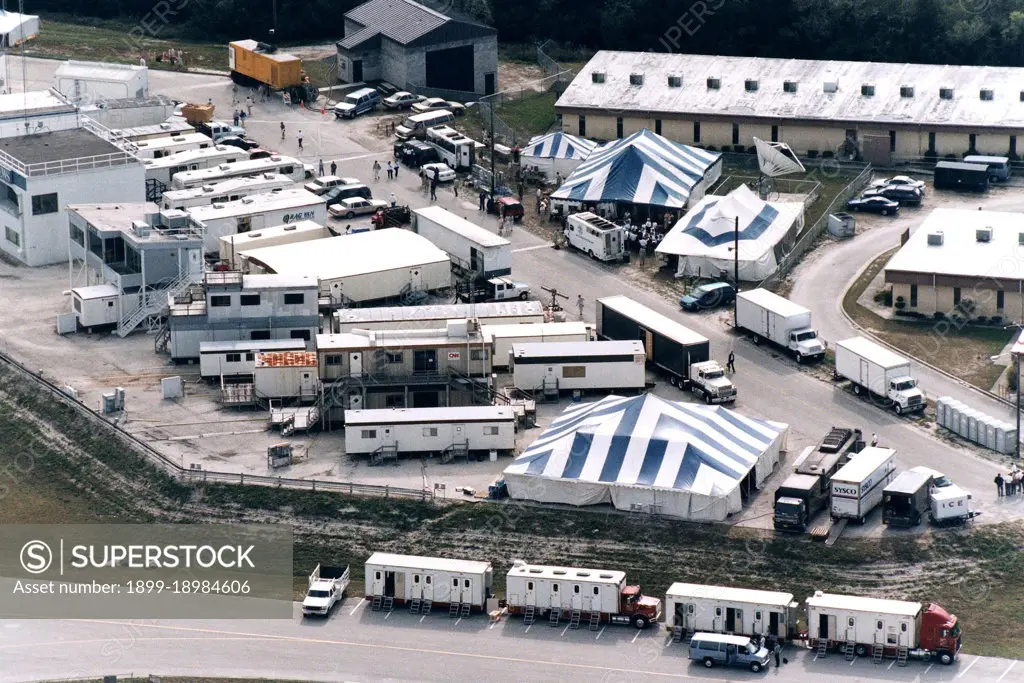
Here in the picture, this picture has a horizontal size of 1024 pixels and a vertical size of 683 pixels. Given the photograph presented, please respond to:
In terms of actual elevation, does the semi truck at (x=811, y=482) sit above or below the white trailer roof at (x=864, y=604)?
above

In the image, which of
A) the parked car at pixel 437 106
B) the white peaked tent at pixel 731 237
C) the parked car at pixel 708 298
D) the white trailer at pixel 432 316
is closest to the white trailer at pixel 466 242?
the white trailer at pixel 432 316

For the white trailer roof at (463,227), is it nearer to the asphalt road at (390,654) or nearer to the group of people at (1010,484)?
the asphalt road at (390,654)

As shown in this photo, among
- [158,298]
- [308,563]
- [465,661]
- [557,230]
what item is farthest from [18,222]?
[465,661]

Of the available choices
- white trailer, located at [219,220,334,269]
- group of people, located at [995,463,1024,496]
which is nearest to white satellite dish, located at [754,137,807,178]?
white trailer, located at [219,220,334,269]

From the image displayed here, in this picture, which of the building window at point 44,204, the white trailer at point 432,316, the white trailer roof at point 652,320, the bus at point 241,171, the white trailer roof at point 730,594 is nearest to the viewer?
the white trailer roof at point 730,594

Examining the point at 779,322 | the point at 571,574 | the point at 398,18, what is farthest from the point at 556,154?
the point at 571,574

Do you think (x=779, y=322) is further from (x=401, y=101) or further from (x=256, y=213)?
(x=401, y=101)

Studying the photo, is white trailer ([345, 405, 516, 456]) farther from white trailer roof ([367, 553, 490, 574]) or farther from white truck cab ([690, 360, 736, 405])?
white truck cab ([690, 360, 736, 405])

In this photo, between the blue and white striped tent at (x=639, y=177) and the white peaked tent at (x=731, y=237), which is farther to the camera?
the blue and white striped tent at (x=639, y=177)
